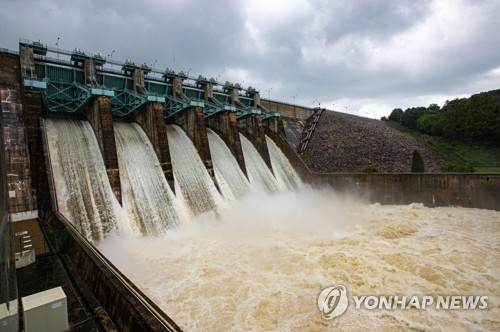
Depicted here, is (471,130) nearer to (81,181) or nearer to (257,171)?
(257,171)

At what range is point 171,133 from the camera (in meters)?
18.0

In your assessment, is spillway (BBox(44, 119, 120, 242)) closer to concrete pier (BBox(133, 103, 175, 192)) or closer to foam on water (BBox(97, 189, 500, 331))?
foam on water (BBox(97, 189, 500, 331))

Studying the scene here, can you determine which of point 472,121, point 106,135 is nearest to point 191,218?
point 106,135

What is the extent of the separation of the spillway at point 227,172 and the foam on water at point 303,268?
2061mm

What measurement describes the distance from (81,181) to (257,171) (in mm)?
11990

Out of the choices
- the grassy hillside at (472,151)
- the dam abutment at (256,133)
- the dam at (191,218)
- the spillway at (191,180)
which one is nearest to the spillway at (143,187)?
the dam at (191,218)

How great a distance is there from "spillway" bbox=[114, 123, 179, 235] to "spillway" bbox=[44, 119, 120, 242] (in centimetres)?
85

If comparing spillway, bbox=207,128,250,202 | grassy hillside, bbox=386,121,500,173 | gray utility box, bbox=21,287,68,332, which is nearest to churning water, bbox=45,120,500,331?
spillway, bbox=207,128,250,202

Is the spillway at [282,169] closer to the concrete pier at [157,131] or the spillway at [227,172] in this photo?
the spillway at [227,172]

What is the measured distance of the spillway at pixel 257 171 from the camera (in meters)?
19.9

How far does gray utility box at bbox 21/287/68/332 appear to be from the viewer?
3.82 m

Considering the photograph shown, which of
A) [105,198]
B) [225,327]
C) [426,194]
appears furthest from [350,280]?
[426,194]

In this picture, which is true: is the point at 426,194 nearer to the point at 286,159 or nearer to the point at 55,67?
the point at 286,159

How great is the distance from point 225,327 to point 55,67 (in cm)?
1538
